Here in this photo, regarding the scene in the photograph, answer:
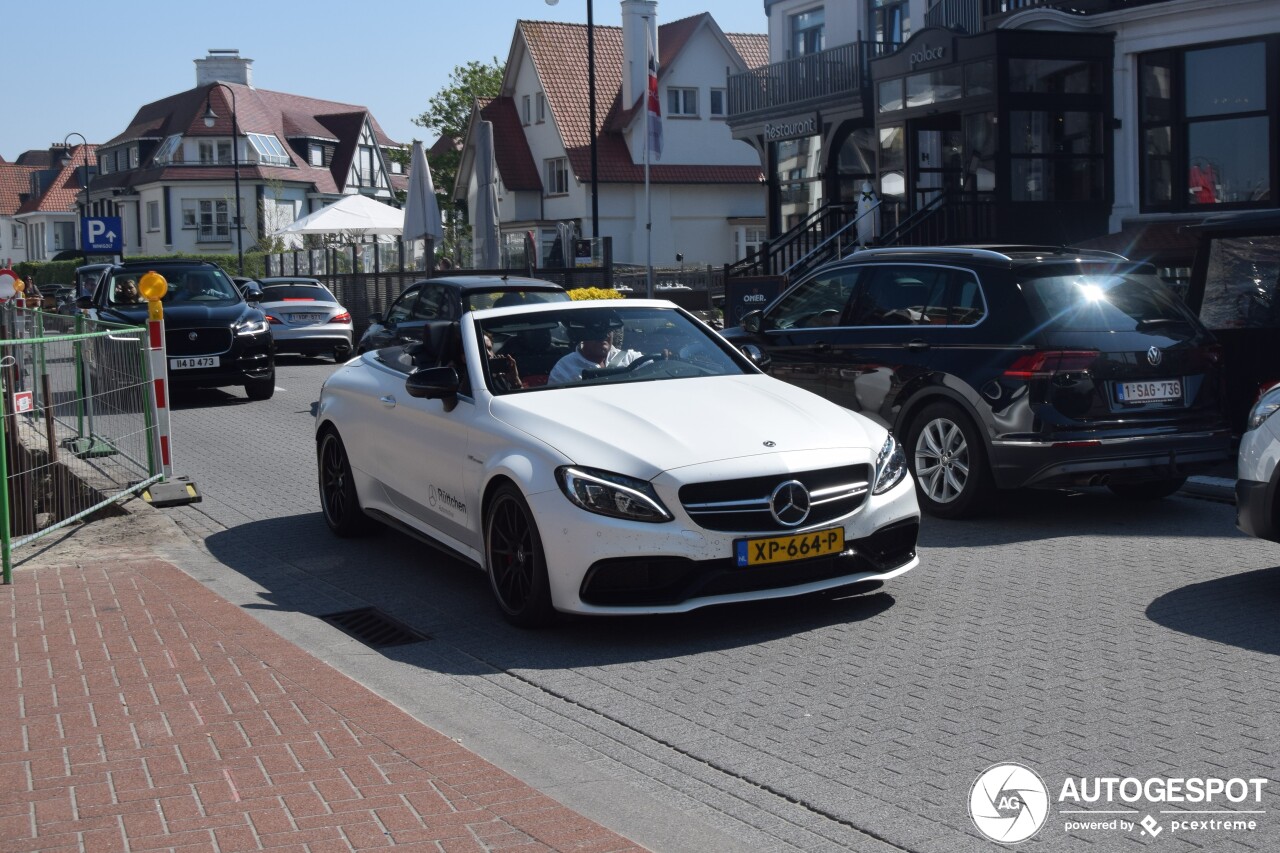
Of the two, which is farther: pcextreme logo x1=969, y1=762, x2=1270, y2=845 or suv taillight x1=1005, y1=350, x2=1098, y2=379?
suv taillight x1=1005, y1=350, x2=1098, y2=379

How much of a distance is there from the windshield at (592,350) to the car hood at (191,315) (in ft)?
39.0

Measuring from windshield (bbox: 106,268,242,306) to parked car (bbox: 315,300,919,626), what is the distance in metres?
12.4

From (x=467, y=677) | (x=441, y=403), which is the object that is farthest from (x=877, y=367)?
(x=467, y=677)

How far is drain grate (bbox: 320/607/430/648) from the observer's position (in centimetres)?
701

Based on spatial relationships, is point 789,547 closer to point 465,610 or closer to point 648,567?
point 648,567

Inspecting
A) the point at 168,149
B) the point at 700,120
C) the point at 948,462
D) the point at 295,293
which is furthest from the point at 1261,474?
the point at 168,149

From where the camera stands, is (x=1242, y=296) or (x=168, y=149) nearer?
(x=1242, y=296)

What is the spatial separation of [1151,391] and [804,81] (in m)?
24.4

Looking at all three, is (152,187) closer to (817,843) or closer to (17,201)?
(17,201)

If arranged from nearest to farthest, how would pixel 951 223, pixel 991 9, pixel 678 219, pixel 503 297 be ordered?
pixel 503 297
pixel 951 223
pixel 991 9
pixel 678 219

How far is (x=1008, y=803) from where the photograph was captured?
460 cm

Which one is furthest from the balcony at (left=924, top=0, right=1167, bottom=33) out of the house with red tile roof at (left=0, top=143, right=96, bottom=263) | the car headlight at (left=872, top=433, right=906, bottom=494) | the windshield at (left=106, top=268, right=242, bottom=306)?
the house with red tile roof at (left=0, top=143, right=96, bottom=263)

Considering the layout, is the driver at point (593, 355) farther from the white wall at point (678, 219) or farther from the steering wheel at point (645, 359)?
the white wall at point (678, 219)

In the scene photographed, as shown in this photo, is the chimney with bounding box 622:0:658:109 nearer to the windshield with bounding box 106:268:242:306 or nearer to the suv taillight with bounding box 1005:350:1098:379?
the windshield with bounding box 106:268:242:306
